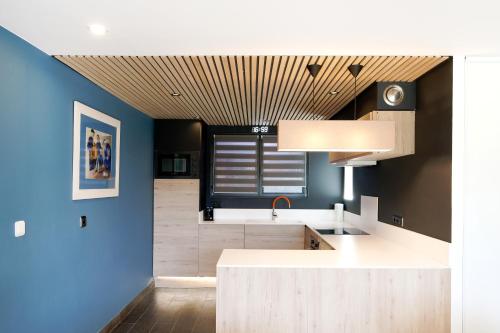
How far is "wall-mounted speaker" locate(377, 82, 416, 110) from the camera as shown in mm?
3193

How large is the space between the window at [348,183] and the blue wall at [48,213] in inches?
126

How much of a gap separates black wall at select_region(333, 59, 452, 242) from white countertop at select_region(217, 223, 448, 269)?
24cm

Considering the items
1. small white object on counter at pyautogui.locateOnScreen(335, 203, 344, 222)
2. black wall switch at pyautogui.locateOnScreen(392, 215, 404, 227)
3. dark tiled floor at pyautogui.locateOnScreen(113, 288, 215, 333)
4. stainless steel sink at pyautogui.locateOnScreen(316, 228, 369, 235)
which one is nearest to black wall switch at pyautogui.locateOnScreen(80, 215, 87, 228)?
dark tiled floor at pyautogui.locateOnScreen(113, 288, 215, 333)

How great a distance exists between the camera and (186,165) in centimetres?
548

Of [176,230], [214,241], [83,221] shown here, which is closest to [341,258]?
[83,221]

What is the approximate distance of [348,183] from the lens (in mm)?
5684

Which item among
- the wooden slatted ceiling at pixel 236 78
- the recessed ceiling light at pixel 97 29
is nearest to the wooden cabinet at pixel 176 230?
the wooden slatted ceiling at pixel 236 78

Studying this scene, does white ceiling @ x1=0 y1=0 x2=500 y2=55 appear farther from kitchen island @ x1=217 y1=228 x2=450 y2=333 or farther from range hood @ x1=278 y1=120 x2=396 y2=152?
kitchen island @ x1=217 y1=228 x2=450 y2=333

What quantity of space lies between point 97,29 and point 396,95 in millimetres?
2383

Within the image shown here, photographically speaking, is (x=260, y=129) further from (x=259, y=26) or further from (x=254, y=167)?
(x=259, y=26)

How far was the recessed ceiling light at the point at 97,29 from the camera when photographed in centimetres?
209

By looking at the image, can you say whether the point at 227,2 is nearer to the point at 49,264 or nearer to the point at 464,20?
the point at 464,20

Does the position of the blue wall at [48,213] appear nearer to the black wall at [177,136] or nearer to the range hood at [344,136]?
the black wall at [177,136]

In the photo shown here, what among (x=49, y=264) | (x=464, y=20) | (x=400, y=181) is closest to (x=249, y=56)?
(x=464, y=20)
